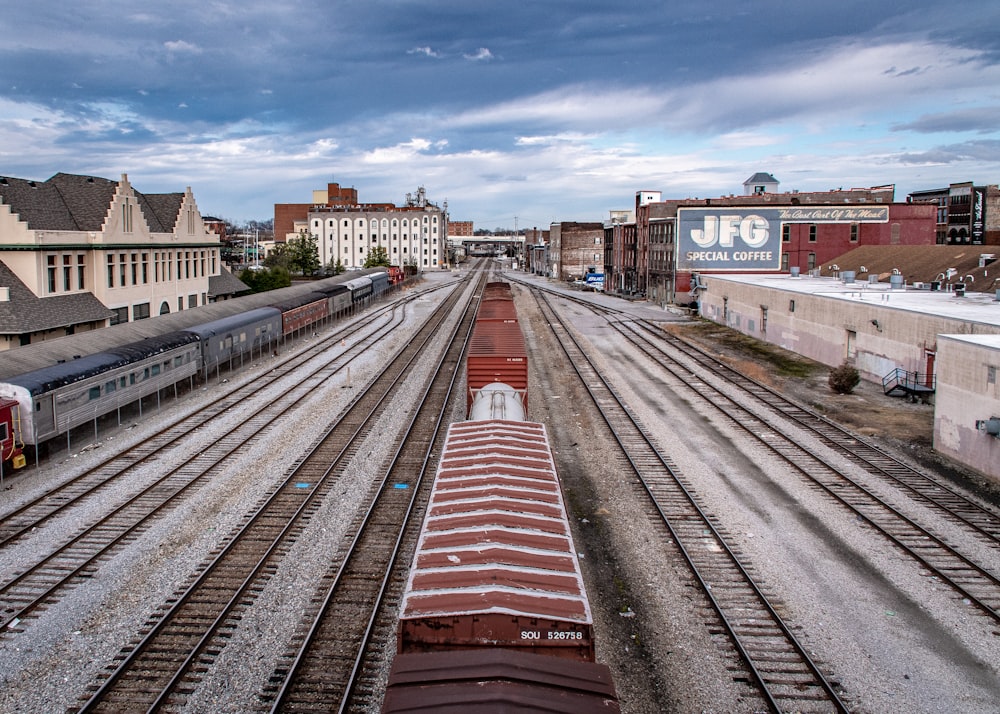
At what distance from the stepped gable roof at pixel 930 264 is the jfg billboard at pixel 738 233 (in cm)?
602

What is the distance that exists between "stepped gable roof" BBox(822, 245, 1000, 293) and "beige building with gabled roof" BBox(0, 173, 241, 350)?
157 feet

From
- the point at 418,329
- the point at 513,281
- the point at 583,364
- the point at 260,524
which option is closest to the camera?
the point at 260,524

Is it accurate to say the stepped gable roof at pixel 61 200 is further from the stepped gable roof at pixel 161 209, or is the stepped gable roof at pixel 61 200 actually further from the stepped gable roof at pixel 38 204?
the stepped gable roof at pixel 161 209

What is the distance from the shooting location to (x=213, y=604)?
13414mm

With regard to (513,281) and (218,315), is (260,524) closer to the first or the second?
(218,315)

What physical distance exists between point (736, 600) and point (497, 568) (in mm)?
6595

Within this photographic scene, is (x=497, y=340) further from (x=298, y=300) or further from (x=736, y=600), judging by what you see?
(x=298, y=300)

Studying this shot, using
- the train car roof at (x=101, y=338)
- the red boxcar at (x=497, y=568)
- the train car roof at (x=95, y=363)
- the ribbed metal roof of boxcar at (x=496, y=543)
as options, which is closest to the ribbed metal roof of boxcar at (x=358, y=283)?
the train car roof at (x=101, y=338)

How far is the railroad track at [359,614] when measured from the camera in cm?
1073

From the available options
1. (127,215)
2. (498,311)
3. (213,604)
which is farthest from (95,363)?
(127,215)

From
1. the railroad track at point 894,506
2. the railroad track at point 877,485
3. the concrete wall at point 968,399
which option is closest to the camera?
the railroad track at point 894,506

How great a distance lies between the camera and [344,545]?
52.4 feet

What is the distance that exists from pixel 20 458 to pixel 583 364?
87.5ft

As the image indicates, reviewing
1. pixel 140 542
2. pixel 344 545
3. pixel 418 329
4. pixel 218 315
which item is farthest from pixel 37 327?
pixel 418 329
